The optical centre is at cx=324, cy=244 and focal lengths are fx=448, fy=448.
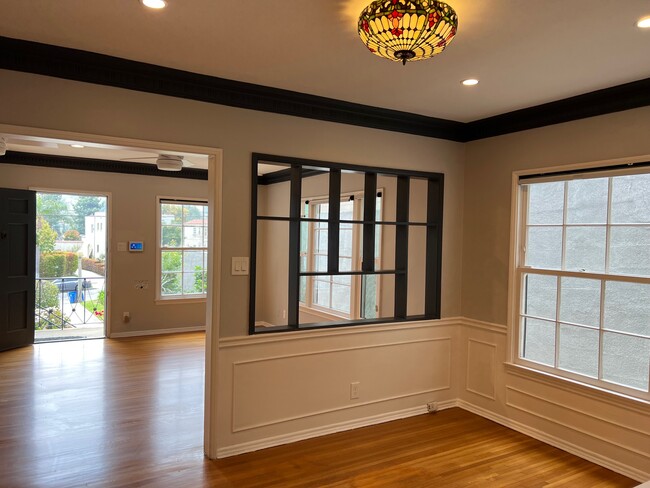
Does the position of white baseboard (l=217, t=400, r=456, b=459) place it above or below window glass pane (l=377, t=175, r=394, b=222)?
below

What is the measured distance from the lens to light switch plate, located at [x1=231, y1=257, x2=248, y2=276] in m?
3.17

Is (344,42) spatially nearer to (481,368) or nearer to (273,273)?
(481,368)

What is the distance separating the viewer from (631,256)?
304 cm

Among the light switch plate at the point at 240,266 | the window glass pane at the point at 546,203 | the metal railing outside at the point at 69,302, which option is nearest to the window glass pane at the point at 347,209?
the window glass pane at the point at 546,203

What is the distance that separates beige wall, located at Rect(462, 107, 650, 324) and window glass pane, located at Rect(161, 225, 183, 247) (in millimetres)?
4820

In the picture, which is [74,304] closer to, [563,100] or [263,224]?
[263,224]

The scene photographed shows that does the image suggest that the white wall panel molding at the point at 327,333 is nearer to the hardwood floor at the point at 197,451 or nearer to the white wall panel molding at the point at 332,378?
the white wall panel molding at the point at 332,378

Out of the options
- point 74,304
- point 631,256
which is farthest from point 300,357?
point 74,304

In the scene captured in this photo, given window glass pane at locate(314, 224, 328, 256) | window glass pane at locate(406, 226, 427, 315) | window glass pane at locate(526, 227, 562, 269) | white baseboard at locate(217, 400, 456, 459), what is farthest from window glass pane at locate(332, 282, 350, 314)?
window glass pane at locate(526, 227, 562, 269)

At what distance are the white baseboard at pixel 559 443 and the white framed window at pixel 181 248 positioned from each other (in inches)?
189

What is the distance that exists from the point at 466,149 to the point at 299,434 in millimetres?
2907

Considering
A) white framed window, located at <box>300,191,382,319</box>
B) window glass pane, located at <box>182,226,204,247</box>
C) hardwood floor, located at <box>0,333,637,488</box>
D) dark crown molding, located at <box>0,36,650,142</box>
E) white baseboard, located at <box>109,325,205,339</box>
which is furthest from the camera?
window glass pane, located at <box>182,226,204,247</box>

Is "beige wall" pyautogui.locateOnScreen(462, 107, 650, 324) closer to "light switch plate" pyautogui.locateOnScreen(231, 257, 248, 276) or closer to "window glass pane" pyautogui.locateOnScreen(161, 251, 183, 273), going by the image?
"light switch plate" pyautogui.locateOnScreen(231, 257, 248, 276)

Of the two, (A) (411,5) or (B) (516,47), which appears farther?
(B) (516,47)
